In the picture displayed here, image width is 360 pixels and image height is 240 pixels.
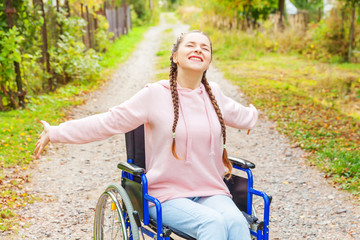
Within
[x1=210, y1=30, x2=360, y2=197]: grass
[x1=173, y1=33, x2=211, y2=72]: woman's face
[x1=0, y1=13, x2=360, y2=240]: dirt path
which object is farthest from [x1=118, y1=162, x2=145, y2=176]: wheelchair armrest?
[x1=210, y1=30, x2=360, y2=197]: grass

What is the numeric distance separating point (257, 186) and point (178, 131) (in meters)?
2.56

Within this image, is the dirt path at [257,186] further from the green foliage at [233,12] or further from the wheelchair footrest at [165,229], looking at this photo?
the green foliage at [233,12]

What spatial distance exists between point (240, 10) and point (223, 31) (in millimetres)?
1467

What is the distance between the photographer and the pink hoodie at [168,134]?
2.46 m

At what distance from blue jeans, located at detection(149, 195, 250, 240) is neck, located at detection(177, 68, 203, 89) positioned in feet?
2.11

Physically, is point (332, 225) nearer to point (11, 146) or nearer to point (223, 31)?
point (11, 146)

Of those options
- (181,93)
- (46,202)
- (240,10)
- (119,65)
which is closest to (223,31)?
(240,10)

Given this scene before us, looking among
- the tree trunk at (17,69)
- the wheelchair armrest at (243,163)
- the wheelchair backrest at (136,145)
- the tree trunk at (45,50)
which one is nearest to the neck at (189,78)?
the wheelchair backrest at (136,145)

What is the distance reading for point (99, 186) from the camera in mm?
4645

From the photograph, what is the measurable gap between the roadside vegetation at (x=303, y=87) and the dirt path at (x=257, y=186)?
255mm

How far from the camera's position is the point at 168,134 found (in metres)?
2.45

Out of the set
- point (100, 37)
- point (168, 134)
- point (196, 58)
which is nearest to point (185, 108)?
point (168, 134)

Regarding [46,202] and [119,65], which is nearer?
[46,202]

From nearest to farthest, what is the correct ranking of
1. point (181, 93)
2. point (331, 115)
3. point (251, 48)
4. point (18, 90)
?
point (181, 93) → point (18, 90) → point (331, 115) → point (251, 48)
